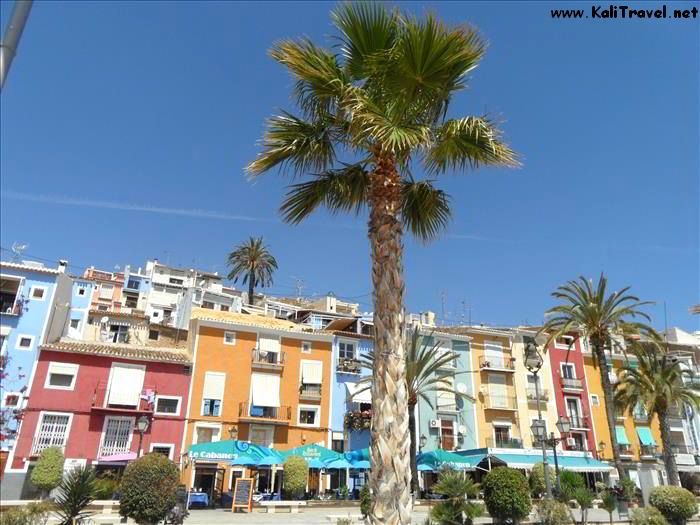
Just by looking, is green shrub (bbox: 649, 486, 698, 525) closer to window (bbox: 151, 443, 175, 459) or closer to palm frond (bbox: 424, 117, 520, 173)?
palm frond (bbox: 424, 117, 520, 173)

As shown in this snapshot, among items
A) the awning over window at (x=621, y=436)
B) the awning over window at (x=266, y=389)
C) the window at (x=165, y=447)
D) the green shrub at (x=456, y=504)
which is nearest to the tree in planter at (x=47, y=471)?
the window at (x=165, y=447)

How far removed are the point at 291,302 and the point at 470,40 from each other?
75419mm

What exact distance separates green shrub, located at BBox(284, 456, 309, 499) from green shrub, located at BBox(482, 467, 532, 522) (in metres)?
16.4

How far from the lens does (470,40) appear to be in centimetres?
757

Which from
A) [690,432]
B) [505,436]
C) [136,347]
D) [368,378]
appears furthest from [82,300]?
[690,432]

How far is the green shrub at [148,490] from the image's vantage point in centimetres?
1098

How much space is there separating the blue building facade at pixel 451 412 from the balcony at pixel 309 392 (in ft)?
25.8

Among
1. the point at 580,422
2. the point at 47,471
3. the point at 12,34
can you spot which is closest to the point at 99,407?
the point at 47,471

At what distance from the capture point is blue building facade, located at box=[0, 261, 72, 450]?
30923mm

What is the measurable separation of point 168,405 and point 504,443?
1011 inches

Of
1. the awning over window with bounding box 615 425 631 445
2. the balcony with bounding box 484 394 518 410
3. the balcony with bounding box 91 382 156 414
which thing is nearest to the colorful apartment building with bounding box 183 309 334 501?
the balcony with bounding box 91 382 156 414

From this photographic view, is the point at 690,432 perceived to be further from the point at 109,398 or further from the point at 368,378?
the point at 109,398

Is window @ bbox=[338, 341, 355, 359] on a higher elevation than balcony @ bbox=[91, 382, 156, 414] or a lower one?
higher

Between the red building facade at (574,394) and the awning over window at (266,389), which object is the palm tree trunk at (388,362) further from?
the red building facade at (574,394)
